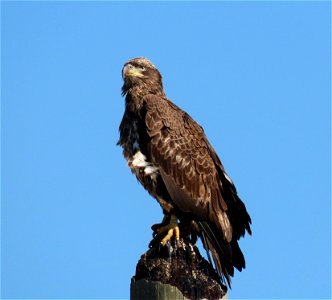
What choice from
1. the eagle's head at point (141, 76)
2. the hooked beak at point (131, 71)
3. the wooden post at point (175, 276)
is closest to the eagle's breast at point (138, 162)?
the eagle's head at point (141, 76)

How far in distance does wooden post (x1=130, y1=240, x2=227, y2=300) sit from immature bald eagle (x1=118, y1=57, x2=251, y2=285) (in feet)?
7.01

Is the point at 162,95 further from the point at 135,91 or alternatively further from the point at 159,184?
the point at 159,184

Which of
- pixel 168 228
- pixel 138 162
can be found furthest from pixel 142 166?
pixel 168 228

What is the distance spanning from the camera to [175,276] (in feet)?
17.4

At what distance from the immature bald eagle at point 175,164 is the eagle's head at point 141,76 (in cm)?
28

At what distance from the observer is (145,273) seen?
5488 millimetres

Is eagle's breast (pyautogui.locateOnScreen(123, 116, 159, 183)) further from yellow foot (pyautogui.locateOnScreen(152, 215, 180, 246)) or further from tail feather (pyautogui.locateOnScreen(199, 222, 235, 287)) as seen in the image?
tail feather (pyautogui.locateOnScreen(199, 222, 235, 287))

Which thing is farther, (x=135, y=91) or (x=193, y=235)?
(x=135, y=91)

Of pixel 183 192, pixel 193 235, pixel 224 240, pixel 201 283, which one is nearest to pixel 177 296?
pixel 201 283

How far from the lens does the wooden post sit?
199 inches

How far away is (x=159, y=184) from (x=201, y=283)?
11.9 ft

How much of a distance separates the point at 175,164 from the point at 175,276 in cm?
364

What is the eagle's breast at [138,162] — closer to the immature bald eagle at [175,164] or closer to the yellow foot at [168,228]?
the immature bald eagle at [175,164]

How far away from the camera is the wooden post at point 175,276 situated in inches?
199
